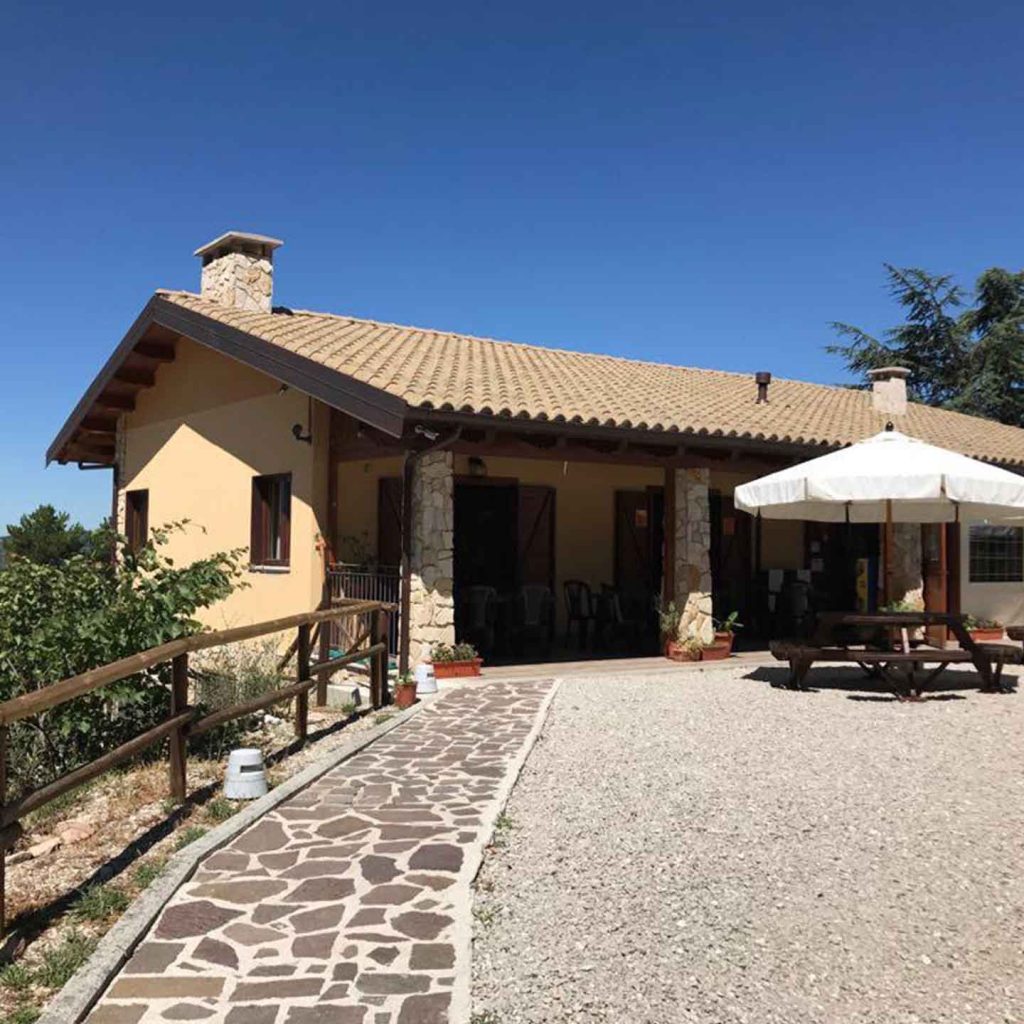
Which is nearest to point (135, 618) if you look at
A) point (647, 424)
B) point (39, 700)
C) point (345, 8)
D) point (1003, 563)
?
point (39, 700)

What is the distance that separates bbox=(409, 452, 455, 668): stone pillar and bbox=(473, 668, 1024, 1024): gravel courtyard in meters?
2.34

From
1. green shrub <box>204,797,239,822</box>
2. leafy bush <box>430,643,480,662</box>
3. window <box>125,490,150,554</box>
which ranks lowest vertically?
green shrub <box>204,797,239,822</box>

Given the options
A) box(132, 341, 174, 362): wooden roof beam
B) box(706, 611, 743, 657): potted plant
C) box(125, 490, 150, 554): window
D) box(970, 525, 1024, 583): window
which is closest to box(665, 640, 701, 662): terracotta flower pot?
box(706, 611, 743, 657): potted plant

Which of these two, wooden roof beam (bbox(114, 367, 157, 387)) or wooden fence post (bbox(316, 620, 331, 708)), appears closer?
wooden fence post (bbox(316, 620, 331, 708))

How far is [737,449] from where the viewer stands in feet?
36.4

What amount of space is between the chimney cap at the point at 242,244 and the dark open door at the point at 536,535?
5.12 meters

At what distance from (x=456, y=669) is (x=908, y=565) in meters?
Answer: 7.21

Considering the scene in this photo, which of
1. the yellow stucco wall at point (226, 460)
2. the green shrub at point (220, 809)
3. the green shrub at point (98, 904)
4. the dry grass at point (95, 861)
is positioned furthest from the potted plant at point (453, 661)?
the green shrub at point (98, 904)

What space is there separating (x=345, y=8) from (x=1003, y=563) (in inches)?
491

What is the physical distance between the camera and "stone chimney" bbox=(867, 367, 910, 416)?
56.3ft

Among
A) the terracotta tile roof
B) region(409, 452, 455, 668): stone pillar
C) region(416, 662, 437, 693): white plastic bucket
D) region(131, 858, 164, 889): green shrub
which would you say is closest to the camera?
region(131, 858, 164, 889): green shrub

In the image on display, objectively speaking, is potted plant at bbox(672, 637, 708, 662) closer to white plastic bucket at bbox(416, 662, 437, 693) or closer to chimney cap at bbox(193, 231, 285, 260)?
white plastic bucket at bbox(416, 662, 437, 693)

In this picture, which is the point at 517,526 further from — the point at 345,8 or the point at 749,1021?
the point at 749,1021

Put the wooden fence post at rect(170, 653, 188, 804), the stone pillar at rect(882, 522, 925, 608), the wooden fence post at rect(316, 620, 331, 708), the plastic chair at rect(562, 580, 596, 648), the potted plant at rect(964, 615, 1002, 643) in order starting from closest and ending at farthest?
the wooden fence post at rect(170, 653, 188, 804) < the wooden fence post at rect(316, 620, 331, 708) < the plastic chair at rect(562, 580, 596, 648) < the stone pillar at rect(882, 522, 925, 608) < the potted plant at rect(964, 615, 1002, 643)
